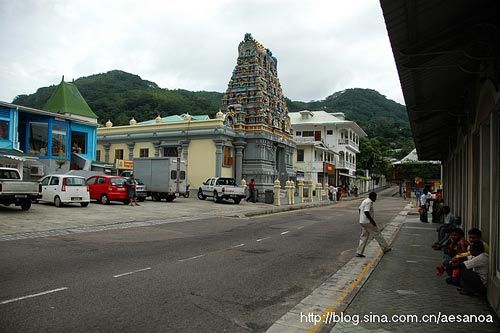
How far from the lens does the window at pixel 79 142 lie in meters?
34.8

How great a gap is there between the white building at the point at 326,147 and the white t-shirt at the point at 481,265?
48132 millimetres

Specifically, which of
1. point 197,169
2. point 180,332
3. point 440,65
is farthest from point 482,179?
point 197,169

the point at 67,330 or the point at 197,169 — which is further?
the point at 197,169

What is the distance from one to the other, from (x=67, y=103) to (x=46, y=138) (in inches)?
421

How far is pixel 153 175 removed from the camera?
29.3 m

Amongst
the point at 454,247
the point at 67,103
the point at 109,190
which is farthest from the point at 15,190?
the point at 67,103

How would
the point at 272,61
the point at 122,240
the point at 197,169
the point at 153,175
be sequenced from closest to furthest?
1. the point at 122,240
2. the point at 153,175
3. the point at 197,169
4. the point at 272,61

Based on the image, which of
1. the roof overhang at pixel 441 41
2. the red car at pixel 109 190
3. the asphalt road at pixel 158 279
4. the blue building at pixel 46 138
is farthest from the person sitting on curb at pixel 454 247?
the blue building at pixel 46 138

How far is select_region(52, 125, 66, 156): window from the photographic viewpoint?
3177 centimetres

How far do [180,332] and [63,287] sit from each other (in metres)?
2.72

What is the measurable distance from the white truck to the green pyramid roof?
15.4 meters

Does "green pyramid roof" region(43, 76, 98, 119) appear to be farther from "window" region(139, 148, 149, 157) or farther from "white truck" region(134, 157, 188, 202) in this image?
"white truck" region(134, 157, 188, 202)

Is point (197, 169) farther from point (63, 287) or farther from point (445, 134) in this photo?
point (63, 287)

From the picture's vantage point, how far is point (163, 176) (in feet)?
94.7
